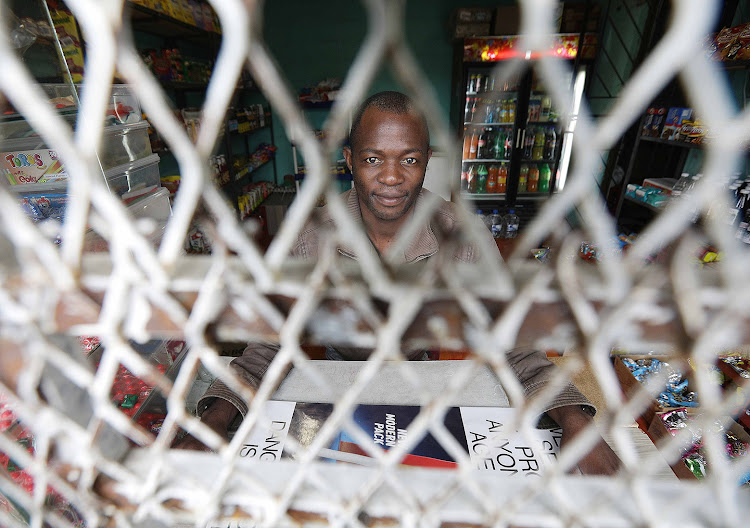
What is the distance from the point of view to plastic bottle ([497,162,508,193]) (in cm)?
536

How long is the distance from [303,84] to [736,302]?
5.93 metres

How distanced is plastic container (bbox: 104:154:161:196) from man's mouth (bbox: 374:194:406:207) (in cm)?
129

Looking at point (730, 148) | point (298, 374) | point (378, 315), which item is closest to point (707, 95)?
point (730, 148)

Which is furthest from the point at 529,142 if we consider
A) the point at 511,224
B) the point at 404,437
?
the point at 404,437

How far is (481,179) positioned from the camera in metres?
5.46

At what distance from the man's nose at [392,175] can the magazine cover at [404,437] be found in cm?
105

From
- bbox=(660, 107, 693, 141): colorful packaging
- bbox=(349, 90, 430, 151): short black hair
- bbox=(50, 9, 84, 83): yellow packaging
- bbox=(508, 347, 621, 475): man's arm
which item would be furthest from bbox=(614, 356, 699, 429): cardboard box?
bbox=(50, 9, 84, 83): yellow packaging

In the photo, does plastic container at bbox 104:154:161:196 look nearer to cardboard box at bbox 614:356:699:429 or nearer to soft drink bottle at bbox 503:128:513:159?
cardboard box at bbox 614:356:699:429

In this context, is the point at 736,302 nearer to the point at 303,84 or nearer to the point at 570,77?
the point at 570,77

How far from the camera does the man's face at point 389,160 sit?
1674mm

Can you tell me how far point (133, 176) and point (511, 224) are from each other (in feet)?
15.2

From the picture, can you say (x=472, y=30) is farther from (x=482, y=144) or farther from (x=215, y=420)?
(x=215, y=420)

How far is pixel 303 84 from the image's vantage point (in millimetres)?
5430

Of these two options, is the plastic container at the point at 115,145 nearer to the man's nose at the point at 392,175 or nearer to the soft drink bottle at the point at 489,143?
the man's nose at the point at 392,175
